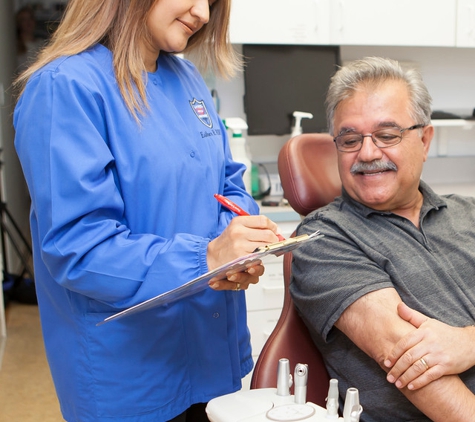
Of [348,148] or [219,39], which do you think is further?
[348,148]

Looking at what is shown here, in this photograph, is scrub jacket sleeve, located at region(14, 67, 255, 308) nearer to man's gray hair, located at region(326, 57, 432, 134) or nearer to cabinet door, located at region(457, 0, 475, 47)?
man's gray hair, located at region(326, 57, 432, 134)

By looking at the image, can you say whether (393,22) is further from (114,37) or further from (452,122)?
(114,37)

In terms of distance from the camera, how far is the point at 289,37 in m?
2.69

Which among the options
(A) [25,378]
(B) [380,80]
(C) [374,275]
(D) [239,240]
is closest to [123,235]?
(D) [239,240]

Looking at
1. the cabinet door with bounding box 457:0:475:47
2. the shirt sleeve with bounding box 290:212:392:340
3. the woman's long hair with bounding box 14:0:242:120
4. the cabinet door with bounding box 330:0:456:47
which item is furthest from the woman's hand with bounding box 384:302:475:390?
the cabinet door with bounding box 457:0:475:47

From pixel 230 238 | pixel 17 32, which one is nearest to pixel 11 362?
pixel 230 238

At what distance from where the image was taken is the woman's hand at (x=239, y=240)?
95cm

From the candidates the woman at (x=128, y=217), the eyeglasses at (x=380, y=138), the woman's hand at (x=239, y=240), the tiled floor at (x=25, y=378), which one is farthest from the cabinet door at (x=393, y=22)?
the tiled floor at (x=25, y=378)

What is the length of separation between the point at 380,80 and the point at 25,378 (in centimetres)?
250

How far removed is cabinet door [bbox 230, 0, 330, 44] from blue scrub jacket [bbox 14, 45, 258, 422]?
1387mm

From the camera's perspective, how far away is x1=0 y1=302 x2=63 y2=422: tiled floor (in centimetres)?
269

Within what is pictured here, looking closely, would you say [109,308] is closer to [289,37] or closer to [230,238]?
[230,238]

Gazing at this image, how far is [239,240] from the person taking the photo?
946mm

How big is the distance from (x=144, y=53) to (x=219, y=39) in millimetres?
222
